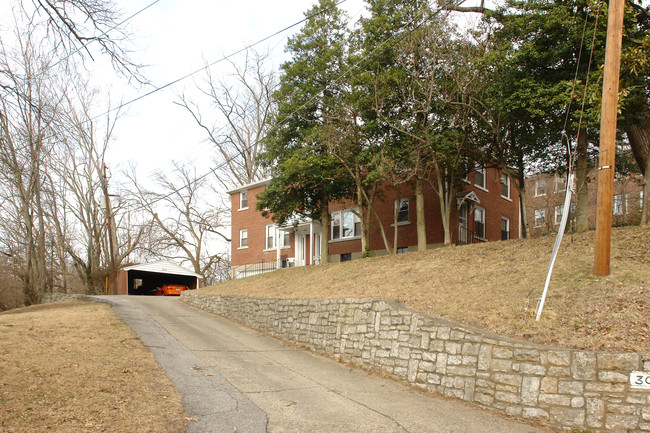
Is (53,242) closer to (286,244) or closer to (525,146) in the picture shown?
(286,244)

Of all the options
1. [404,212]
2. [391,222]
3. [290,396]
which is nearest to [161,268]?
[391,222]

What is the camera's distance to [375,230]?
2656cm

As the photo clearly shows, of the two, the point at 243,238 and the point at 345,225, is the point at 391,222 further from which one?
the point at 243,238

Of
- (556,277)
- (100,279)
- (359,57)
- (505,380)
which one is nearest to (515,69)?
(359,57)

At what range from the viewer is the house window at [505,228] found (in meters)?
29.3

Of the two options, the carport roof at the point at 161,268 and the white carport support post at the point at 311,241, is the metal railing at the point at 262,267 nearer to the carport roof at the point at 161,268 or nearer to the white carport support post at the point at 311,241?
the white carport support post at the point at 311,241

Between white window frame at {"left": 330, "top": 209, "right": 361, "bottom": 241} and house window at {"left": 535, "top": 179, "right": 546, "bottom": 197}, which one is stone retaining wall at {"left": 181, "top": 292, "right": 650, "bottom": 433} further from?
house window at {"left": 535, "top": 179, "right": 546, "bottom": 197}

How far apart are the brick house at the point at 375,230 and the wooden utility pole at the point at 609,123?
12278 millimetres

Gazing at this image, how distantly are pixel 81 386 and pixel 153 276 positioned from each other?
33.6m

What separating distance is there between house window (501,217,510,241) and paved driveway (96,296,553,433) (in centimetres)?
1948

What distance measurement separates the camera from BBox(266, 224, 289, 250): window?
32750 millimetres

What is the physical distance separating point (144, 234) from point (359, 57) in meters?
34.4

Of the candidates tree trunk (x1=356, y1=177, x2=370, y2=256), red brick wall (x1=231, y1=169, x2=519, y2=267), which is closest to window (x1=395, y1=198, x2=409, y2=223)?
red brick wall (x1=231, y1=169, x2=519, y2=267)

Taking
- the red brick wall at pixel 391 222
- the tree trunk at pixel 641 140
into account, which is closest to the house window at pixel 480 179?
the red brick wall at pixel 391 222
